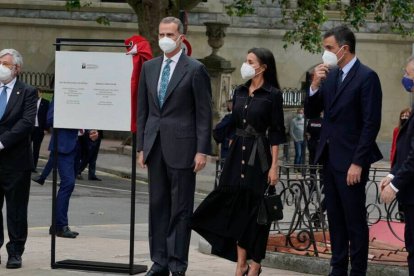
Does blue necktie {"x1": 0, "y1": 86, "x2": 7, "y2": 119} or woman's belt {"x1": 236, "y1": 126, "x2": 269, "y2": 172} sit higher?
blue necktie {"x1": 0, "y1": 86, "x2": 7, "y2": 119}

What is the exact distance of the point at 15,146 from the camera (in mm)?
10445

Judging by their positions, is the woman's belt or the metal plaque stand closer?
the woman's belt

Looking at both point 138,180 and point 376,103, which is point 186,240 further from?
point 138,180

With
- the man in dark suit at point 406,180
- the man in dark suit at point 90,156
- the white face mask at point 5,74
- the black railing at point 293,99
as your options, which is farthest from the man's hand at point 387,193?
the black railing at point 293,99

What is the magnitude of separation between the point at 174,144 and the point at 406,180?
2158 millimetres

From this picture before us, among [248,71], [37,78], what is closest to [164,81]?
[248,71]

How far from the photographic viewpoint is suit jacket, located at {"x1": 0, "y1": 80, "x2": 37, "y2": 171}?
10358mm

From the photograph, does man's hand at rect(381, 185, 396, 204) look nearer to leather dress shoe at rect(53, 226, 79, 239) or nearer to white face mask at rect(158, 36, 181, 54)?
white face mask at rect(158, 36, 181, 54)

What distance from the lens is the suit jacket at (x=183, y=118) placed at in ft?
31.0

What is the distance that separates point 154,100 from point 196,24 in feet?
88.5

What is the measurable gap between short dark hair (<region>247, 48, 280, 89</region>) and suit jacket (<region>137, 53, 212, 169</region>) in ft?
1.54

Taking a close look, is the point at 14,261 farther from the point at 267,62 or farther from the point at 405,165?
the point at 405,165

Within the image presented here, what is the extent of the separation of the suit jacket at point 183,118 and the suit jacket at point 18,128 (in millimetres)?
1399

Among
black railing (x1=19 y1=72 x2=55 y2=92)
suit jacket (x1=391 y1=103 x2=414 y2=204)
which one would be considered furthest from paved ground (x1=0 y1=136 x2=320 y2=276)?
black railing (x1=19 y1=72 x2=55 y2=92)
